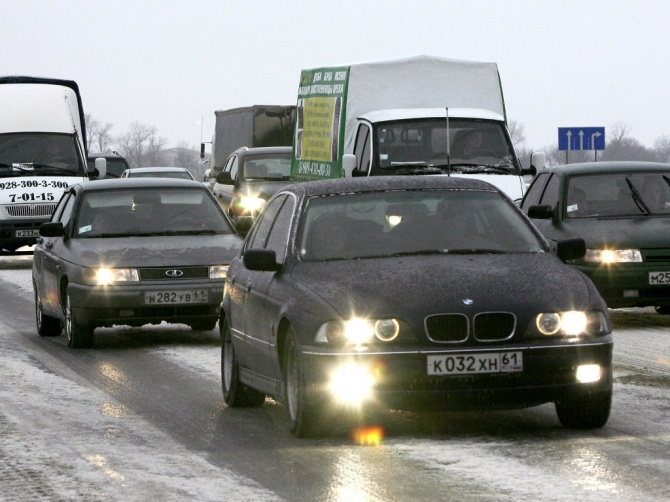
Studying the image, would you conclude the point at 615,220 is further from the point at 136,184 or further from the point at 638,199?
the point at 136,184

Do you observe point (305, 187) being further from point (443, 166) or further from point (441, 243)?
point (443, 166)

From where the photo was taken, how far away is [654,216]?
16.9m

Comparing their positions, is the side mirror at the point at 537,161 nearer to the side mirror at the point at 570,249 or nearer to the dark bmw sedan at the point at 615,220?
the dark bmw sedan at the point at 615,220

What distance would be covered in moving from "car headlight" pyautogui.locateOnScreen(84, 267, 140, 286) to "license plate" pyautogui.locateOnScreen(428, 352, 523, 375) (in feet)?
21.8

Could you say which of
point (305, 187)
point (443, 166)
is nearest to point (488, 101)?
point (443, 166)

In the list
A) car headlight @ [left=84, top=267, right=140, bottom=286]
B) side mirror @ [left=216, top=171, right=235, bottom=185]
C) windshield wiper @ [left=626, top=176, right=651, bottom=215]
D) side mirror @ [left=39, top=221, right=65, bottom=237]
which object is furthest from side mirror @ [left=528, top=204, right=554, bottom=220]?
side mirror @ [left=216, top=171, right=235, bottom=185]

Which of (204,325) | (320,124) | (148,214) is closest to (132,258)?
(148,214)

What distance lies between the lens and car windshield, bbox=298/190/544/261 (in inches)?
380

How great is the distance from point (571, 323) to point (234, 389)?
2.53 m

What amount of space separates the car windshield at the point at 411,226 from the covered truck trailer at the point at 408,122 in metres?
10.4

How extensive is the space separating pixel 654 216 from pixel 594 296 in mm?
8110

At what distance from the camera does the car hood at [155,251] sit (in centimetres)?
1498

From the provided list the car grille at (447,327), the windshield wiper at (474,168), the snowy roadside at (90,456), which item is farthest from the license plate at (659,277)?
the car grille at (447,327)

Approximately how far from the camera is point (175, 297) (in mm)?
14820
